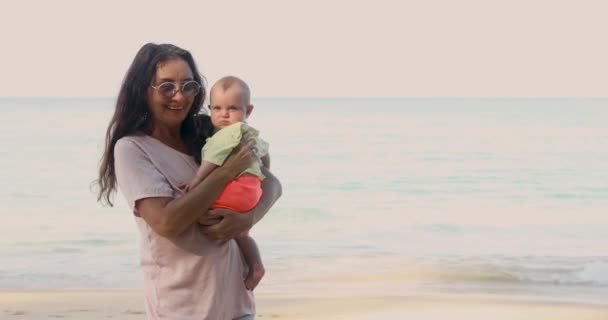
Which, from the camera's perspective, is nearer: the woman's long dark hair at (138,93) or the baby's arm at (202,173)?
the baby's arm at (202,173)

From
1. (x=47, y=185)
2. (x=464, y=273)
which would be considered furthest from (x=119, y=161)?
(x=47, y=185)

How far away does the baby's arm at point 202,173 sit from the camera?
2.83 m

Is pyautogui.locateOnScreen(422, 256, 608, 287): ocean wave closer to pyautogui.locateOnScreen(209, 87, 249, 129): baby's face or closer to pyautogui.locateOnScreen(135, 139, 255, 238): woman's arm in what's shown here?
A: pyautogui.locateOnScreen(209, 87, 249, 129): baby's face

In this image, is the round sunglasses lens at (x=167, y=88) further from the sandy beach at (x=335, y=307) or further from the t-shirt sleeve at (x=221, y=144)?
the sandy beach at (x=335, y=307)

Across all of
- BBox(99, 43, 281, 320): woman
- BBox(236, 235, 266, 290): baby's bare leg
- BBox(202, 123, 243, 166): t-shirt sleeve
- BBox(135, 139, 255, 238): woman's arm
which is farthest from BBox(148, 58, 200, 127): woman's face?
BBox(236, 235, 266, 290): baby's bare leg

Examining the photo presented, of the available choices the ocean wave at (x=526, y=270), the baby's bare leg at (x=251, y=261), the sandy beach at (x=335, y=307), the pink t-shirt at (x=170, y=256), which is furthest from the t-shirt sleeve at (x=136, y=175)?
the ocean wave at (x=526, y=270)

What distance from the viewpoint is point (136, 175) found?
284cm

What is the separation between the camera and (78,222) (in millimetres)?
13977

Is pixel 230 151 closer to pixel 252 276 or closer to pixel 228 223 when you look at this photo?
pixel 228 223

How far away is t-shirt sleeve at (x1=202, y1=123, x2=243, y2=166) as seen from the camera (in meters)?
2.86

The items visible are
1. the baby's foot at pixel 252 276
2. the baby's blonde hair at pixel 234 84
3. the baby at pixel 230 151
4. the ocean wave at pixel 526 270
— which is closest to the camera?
the baby at pixel 230 151

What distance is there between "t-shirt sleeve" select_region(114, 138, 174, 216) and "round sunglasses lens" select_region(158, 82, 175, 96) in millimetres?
154

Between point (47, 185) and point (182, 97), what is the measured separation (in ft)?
52.6

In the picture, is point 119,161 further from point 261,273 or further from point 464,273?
point 464,273
